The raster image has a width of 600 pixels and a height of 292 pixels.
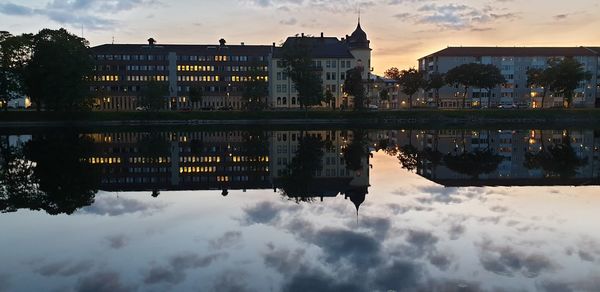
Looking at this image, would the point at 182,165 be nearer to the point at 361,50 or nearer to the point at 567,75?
the point at 361,50

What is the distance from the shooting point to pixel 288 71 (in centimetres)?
10394

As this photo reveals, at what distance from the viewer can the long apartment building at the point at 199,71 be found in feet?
456

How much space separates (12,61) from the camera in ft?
310

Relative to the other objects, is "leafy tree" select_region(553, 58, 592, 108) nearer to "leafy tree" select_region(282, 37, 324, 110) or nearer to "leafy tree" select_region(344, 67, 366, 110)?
"leafy tree" select_region(344, 67, 366, 110)

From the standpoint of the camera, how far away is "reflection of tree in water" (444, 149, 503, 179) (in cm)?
3328

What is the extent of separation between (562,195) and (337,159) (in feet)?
62.2

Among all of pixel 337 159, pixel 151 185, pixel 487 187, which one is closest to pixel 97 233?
pixel 151 185

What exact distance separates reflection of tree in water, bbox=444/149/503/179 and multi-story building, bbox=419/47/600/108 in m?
115

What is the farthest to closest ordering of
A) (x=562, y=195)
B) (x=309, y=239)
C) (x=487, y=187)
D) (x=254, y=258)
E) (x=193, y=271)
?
(x=487, y=187) < (x=562, y=195) < (x=309, y=239) < (x=254, y=258) < (x=193, y=271)

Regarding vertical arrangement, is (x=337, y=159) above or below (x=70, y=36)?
below

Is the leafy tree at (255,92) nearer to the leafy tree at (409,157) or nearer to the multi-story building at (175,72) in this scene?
the multi-story building at (175,72)

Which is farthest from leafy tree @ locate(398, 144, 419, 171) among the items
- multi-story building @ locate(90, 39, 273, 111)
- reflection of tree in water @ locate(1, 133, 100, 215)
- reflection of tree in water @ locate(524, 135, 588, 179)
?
multi-story building @ locate(90, 39, 273, 111)

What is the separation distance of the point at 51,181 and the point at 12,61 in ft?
264

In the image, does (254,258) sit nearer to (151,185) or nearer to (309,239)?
(309,239)
